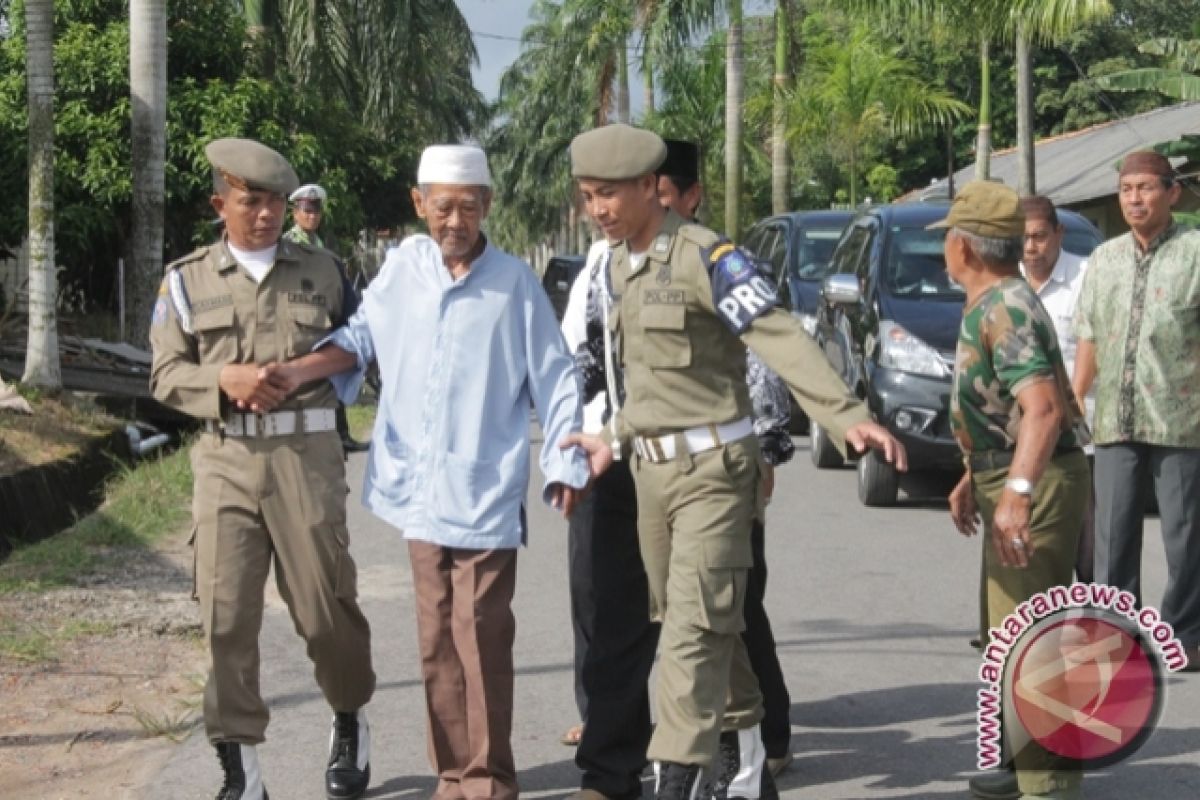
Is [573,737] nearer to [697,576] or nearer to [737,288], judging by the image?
[697,576]

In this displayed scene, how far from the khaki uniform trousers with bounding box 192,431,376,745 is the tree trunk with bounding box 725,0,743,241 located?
25960mm

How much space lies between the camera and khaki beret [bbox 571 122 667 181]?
527 centimetres

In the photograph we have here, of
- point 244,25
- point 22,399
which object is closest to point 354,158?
point 244,25

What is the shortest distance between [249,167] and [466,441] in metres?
1.07

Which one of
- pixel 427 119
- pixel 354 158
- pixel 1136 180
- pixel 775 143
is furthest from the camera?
pixel 427 119

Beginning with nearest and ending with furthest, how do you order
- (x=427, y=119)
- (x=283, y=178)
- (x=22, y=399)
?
(x=283, y=178)
(x=22, y=399)
(x=427, y=119)

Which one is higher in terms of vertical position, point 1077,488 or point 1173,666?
point 1077,488

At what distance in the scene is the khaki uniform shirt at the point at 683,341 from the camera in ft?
17.2

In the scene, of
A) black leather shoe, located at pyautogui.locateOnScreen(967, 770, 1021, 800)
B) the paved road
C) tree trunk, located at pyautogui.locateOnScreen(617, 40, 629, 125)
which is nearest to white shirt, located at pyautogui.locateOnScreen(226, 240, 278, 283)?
the paved road

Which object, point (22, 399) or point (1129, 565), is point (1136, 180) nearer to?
point (1129, 565)

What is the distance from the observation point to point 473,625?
5.47 m

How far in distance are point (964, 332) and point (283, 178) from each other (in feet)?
6.86

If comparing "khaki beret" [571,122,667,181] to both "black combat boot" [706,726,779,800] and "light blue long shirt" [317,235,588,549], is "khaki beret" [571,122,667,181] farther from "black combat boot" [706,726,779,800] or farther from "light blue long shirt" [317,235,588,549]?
"black combat boot" [706,726,779,800]

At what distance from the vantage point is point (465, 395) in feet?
18.2
